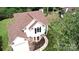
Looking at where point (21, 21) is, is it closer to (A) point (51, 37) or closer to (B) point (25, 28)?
(B) point (25, 28)

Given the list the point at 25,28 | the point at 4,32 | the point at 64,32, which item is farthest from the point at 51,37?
the point at 4,32

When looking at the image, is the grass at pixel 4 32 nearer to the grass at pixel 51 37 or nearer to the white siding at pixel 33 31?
the white siding at pixel 33 31

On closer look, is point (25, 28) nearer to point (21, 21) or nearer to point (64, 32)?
point (21, 21)

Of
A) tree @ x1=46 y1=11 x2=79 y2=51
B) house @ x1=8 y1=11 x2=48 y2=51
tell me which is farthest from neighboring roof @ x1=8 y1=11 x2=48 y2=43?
tree @ x1=46 y1=11 x2=79 y2=51

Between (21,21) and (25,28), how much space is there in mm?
65

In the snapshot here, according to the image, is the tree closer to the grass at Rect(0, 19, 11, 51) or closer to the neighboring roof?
the neighboring roof

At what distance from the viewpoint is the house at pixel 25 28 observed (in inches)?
143

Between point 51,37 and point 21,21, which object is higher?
point 21,21

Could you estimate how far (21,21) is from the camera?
144 inches

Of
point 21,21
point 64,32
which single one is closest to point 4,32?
point 21,21
